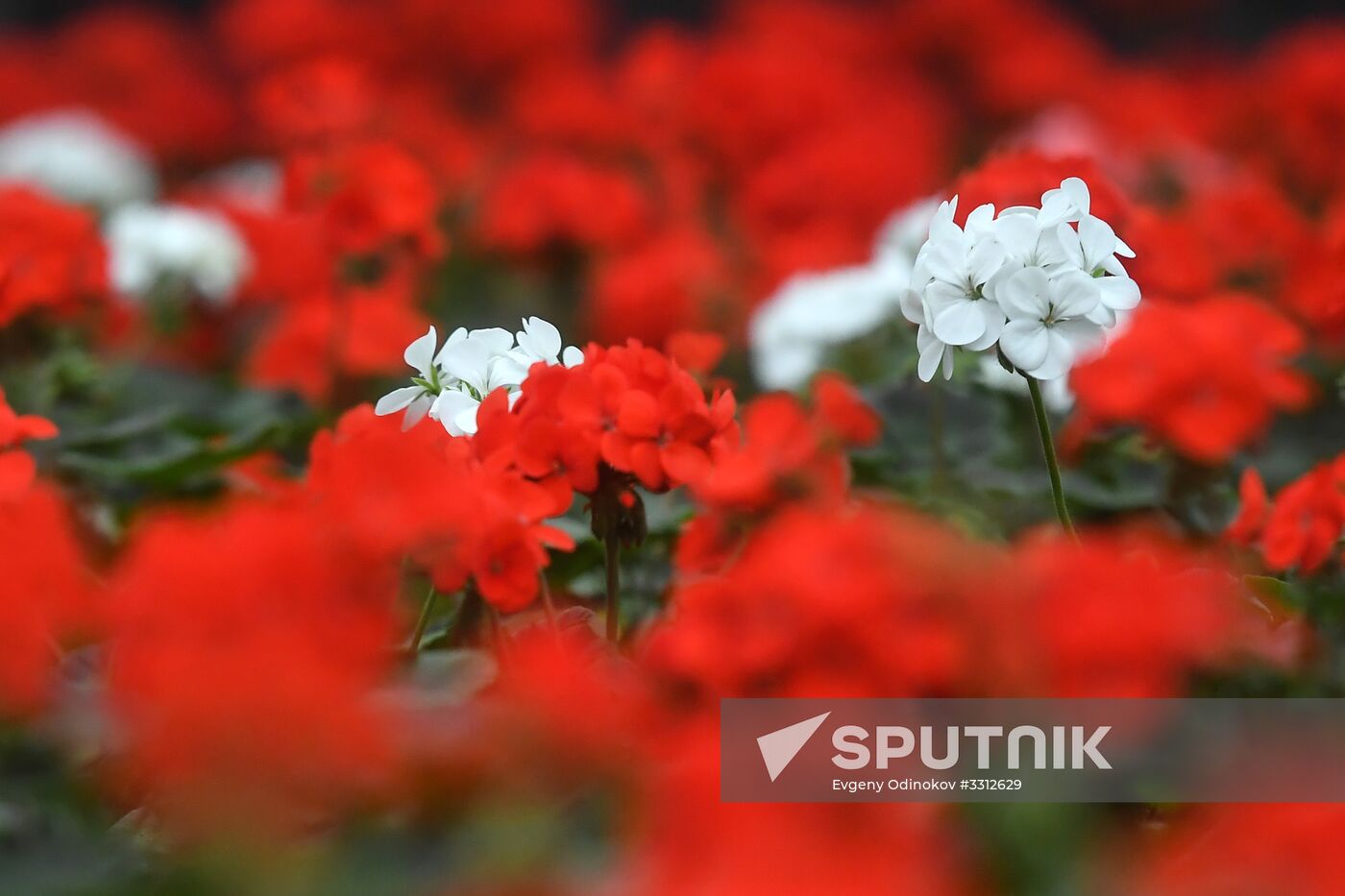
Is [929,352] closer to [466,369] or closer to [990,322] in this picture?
[990,322]

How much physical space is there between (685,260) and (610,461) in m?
1.33

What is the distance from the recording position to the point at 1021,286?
2.99ft

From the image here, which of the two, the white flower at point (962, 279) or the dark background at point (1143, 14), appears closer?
the white flower at point (962, 279)

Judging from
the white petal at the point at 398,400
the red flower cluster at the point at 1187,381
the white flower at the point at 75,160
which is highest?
the white flower at the point at 75,160

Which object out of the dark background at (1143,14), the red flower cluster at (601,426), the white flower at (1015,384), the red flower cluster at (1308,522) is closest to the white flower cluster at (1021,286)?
the red flower cluster at (601,426)

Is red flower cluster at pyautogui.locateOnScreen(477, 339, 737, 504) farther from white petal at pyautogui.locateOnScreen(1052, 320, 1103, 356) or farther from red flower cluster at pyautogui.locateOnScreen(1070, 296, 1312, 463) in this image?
red flower cluster at pyautogui.locateOnScreen(1070, 296, 1312, 463)

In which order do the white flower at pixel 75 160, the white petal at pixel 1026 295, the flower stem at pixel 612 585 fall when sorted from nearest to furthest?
1. the white petal at pixel 1026 295
2. the flower stem at pixel 612 585
3. the white flower at pixel 75 160

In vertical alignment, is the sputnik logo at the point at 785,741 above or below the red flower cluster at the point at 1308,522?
below

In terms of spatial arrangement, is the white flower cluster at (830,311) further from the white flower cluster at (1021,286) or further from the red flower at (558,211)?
the white flower cluster at (1021,286)

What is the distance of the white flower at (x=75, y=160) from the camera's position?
2.82 meters

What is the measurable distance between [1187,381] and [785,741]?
755 millimetres

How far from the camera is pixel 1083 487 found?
1.50 metres

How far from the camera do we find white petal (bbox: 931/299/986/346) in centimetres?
92

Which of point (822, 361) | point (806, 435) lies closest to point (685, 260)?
point (822, 361)
